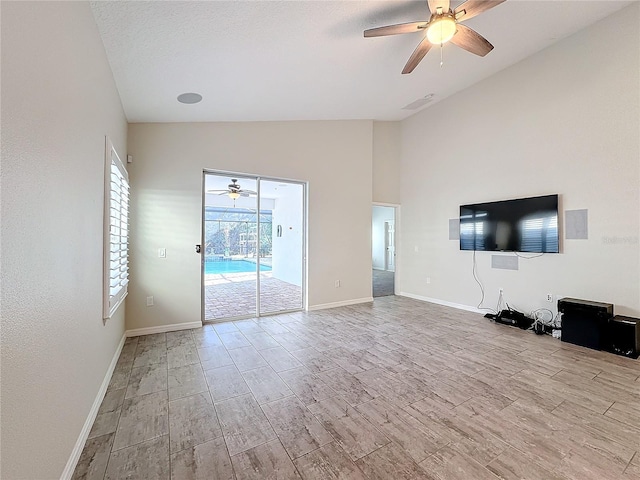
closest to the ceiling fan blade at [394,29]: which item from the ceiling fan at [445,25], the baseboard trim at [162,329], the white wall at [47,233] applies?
the ceiling fan at [445,25]

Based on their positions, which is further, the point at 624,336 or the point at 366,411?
the point at 624,336

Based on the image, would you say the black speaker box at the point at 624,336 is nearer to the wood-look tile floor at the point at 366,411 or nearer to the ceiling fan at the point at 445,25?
the wood-look tile floor at the point at 366,411

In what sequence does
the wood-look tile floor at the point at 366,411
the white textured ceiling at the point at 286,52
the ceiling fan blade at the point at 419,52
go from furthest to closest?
the ceiling fan blade at the point at 419,52, the white textured ceiling at the point at 286,52, the wood-look tile floor at the point at 366,411

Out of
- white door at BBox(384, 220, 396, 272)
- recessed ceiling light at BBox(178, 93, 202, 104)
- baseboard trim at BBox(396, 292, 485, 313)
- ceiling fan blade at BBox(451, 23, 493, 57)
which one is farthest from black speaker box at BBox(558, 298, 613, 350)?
white door at BBox(384, 220, 396, 272)

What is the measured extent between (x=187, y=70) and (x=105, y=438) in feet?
10.6

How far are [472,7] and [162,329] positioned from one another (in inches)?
202

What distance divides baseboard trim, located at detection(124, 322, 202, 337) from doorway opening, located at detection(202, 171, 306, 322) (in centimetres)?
22

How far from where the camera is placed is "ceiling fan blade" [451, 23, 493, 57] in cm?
263

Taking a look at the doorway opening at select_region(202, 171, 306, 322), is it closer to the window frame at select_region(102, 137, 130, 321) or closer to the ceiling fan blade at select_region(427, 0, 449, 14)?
the window frame at select_region(102, 137, 130, 321)

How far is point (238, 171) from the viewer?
14.8 feet

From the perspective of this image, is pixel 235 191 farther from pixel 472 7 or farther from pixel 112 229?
pixel 472 7

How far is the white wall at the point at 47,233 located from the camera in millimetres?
1029

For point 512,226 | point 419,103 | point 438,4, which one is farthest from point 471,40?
point 512,226

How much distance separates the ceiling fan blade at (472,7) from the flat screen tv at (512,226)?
9.30 feet
